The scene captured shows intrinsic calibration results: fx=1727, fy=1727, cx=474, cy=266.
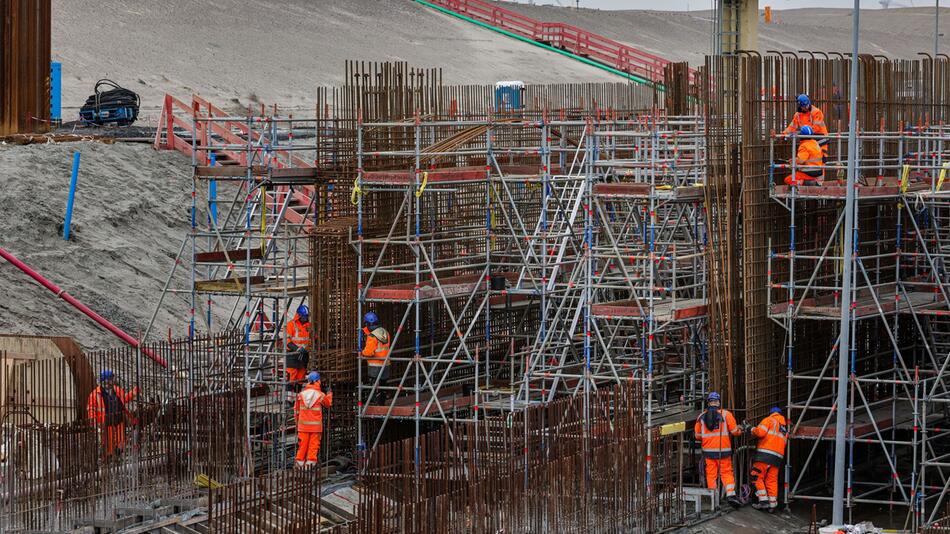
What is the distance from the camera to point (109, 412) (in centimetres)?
2361

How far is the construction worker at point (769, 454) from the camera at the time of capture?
24.3 meters

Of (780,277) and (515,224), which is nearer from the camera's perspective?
(780,277)

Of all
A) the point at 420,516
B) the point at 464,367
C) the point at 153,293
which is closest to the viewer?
the point at 420,516

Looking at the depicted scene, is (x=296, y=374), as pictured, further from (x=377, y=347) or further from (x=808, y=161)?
(x=808, y=161)

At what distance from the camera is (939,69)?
29.0 metres

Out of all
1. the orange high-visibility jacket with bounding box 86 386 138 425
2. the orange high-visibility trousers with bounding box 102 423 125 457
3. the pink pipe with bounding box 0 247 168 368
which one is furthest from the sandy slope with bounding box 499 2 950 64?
the orange high-visibility trousers with bounding box 102 423 125 457

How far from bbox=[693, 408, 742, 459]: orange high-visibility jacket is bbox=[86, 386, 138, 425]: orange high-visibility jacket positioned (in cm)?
796

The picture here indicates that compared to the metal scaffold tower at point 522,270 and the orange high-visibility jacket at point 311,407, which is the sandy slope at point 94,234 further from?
the orange high-visibility jacket at point 311,407

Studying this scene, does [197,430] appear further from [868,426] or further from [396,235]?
[868,426]

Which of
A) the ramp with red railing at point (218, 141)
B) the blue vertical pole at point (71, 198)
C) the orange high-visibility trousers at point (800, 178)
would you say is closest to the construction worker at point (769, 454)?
the orange high-visibility trousers at point (800, 178)

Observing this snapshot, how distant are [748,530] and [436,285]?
224 inches

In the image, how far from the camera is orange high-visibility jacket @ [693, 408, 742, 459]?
24.0 metres

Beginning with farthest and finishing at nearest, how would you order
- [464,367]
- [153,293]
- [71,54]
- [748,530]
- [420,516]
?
1. [71,54]
2. [153,293]
3. [464,367]
4. [748,530]
5. [420,516]

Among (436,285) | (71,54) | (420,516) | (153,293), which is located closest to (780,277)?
(436,285)
